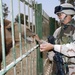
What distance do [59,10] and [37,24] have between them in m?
1.15

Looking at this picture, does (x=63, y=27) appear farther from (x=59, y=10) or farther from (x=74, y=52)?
(x=74, y=52)


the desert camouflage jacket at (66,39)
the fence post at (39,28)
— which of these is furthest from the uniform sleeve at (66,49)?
the fence post at (39,28)

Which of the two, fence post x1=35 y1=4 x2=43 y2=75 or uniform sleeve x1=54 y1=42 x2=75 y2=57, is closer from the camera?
uniform sleeve x1=54 y1=42 x2=75 y2=57

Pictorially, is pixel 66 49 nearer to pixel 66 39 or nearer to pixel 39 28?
pixel 66 39

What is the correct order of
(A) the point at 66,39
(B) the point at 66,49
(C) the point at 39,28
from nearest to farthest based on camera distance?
(B) the point at 66,49
(A) the point at 66,39
(C) the point at 39,28

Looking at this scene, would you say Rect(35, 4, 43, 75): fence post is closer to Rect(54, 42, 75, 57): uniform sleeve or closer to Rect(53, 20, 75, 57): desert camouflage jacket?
Rect(53, 20, 75, 57): desert camouflage jacket

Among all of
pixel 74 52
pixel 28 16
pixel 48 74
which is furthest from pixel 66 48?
pixel 48 74

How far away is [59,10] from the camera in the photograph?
3.34 metres

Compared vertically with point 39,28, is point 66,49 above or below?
below

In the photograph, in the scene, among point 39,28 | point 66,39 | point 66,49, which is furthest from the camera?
point 39,28

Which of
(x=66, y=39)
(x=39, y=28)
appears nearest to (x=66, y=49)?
(x=66, y=39)

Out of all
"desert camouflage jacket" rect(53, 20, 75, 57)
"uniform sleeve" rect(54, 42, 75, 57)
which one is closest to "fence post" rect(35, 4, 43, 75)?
"desert camouflage jacket" rect(53, 20, 75, 57)

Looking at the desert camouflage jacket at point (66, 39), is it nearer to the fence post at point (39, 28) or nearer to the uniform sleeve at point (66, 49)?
the uniform sleeve at point (66, 49)

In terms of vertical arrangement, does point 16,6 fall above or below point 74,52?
above
